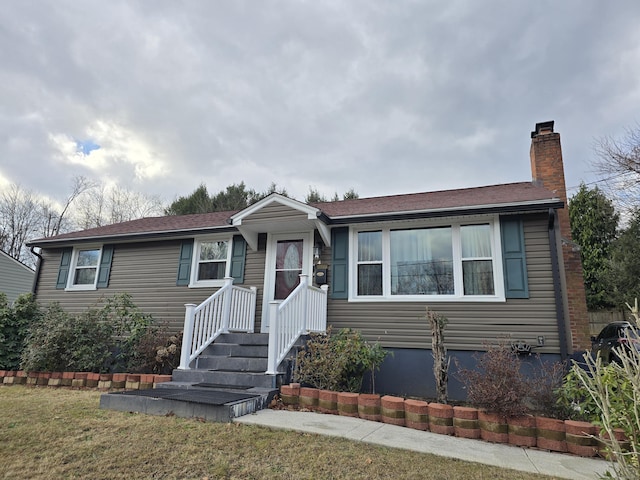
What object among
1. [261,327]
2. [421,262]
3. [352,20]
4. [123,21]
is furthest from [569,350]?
[123,21]

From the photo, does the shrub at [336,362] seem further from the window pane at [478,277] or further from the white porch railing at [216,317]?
the window pane at [478,277]

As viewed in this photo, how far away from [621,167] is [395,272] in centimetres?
1416

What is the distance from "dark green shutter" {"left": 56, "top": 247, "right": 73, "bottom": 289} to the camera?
377 inches

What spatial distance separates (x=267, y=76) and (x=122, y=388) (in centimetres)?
919

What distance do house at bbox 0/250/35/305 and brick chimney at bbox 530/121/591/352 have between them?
20474 mm

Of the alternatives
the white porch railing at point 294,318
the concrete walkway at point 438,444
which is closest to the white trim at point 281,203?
the white porch railing at point 294,318

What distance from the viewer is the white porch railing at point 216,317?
5.97 meters

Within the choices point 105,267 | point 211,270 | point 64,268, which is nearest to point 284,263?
point 211,270

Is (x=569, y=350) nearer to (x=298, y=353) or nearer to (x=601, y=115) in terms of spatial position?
(x=298, y=353)

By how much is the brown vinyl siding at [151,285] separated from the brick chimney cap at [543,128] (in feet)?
21.4

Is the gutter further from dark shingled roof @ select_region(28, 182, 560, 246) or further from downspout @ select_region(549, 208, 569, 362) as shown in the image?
downspout @ select_region(549, 208, 569, 362)

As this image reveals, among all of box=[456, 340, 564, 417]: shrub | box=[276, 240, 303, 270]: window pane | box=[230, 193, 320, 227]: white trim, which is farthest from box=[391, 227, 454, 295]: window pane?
box=[456, 340, 564, 417]: shrub

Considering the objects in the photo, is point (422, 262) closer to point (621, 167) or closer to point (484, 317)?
point (484, 317)

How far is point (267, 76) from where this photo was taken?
1118cm
